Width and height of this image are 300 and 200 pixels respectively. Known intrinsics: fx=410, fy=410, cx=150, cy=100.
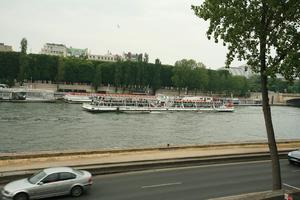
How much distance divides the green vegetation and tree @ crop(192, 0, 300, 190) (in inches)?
4686

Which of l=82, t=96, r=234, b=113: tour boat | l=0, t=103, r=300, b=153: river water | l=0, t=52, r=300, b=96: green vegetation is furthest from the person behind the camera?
l=0, t=52, r=300, b=96: green vegetation

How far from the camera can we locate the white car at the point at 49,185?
16598mm

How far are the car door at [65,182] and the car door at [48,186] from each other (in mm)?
172

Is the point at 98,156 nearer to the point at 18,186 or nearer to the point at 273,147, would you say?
the point at 18,186

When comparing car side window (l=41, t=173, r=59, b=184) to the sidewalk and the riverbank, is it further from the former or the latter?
the sidewalk

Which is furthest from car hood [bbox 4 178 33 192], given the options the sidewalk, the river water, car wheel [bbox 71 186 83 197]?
the river water

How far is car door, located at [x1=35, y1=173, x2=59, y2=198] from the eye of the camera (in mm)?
16953

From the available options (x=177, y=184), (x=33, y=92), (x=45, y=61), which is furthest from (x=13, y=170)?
(x=45, y=61)

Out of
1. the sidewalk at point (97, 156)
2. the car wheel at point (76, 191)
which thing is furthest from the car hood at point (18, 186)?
the sidewalk at point (97, 156)

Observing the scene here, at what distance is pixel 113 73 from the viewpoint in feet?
508

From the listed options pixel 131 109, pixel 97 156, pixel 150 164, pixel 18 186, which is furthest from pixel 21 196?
pixel 131 109

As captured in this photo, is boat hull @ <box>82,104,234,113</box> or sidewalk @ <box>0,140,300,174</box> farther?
boat hull @ <box>82,104,234,113</box>

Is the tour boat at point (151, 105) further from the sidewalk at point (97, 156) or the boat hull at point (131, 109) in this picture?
Answer: the sidewalk at point (97, 156)

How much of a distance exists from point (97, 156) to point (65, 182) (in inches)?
343
